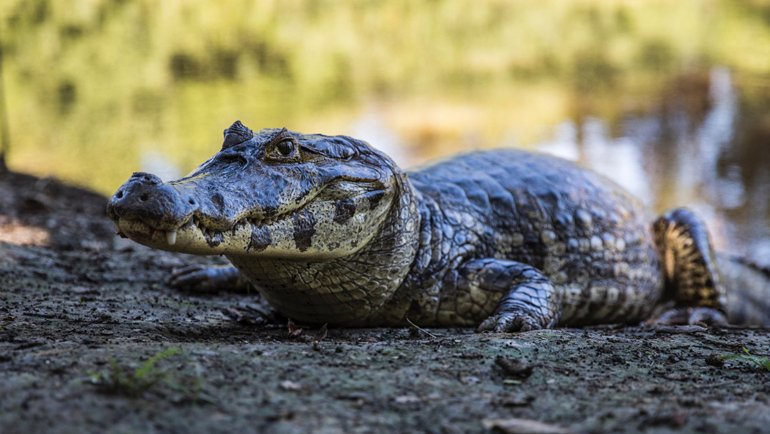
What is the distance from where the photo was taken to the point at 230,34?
22.9m

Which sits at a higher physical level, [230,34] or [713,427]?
[230,34]

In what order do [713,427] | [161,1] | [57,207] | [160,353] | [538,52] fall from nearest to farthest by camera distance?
[713,427] < [160,353] < [57,207] < [538,52] < [161,1]

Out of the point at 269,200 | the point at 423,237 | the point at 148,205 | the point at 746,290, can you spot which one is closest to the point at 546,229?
the point at 423,237

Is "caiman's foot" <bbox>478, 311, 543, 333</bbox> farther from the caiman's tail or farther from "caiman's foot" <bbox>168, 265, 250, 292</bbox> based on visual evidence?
the caiman's tail

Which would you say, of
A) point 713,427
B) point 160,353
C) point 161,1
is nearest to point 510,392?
point 713,427

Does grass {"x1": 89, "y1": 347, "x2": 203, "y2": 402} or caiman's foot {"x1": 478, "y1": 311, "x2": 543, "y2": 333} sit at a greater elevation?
caiman's foot {"x1": 478, "y1": 311, "x2": 543, "y2": 333}

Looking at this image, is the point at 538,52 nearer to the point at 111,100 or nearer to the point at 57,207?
the point at 111,100

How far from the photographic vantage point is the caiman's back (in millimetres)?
4426

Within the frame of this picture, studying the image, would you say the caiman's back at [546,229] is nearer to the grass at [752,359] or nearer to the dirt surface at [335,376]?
the dirt surface at [335,376]

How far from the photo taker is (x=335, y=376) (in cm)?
268

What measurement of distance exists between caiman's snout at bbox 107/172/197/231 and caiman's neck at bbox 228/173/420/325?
79 cm

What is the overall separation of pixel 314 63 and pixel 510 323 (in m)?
16.6

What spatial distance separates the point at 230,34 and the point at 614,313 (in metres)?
19.6

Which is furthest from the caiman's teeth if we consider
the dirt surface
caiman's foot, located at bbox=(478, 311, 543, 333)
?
caiman's foot, located at bbox=(478, 311, 543, 333)
